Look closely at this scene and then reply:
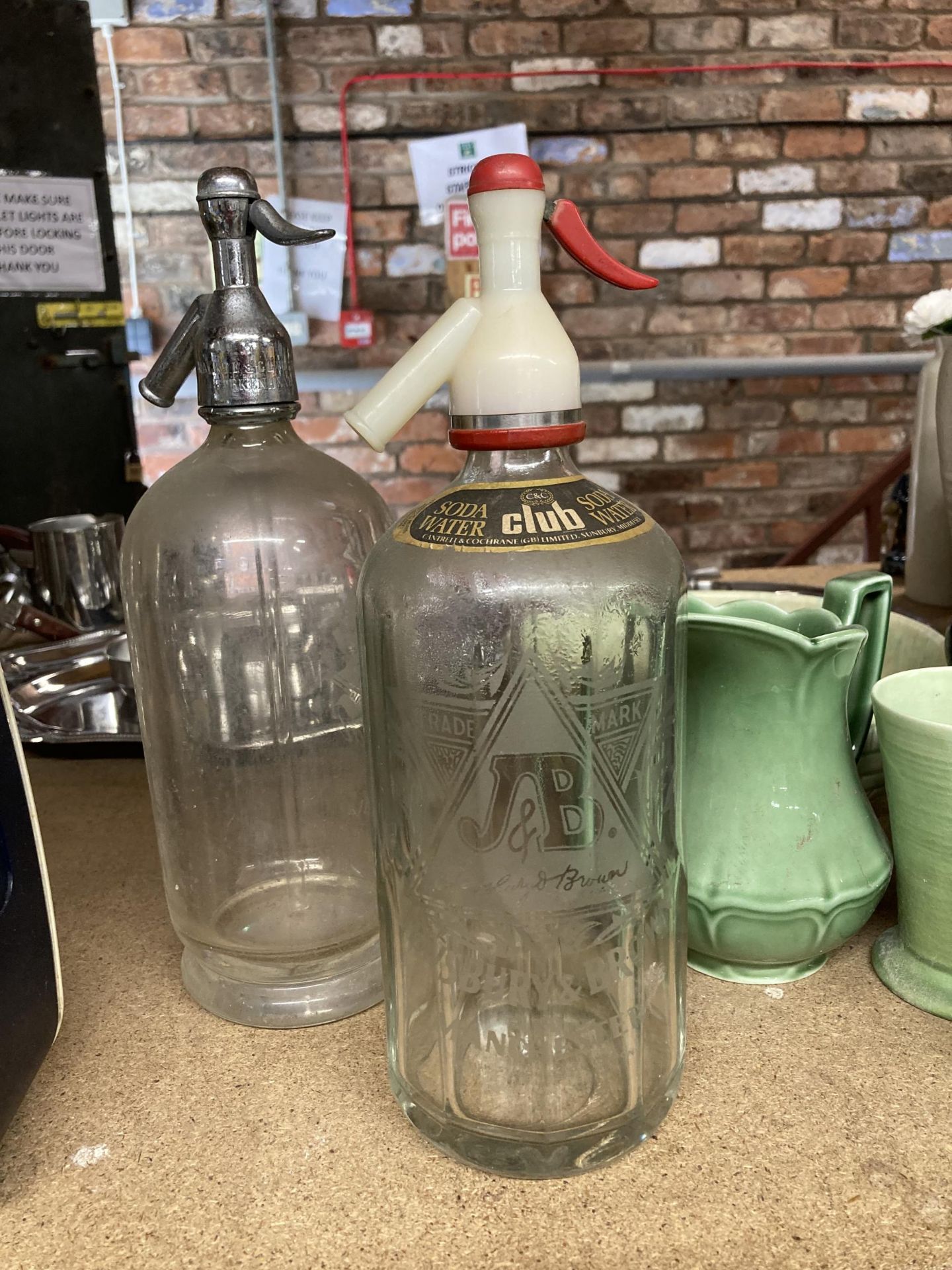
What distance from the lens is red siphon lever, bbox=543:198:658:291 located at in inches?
13.9

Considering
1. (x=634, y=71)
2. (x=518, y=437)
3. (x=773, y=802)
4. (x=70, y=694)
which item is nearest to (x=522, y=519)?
(x=518, y=437)

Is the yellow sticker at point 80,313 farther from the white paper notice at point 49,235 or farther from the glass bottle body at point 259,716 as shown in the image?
the glass bottle body at point 259,716

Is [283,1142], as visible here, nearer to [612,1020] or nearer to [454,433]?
[612,1020]

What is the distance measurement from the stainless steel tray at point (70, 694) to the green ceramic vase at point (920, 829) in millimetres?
537

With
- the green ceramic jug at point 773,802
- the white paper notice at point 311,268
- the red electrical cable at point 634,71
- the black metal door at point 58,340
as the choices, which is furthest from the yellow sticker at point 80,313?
the green ceramic jug at point 773,802

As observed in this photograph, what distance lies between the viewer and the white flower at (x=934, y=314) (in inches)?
39.5

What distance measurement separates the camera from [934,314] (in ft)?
3.30

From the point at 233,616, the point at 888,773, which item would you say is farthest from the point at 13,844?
the point at 888,773

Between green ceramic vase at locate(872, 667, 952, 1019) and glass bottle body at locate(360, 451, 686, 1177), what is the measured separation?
0.10 meters

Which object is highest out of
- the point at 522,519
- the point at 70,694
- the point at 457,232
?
the point at 457,232

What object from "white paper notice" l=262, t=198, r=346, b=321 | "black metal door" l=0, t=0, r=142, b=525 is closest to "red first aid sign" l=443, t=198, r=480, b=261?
"white paper notice" l=262, t=198, r=346, b=321

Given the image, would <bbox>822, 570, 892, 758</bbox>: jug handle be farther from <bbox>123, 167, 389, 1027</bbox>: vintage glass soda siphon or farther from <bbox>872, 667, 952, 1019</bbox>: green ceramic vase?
<bbox>123, 167, 389, 1027</bbox>: vintage glass soda siphon

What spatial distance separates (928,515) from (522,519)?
2.81 ft

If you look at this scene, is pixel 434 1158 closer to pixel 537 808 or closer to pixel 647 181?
pixel 537 808
